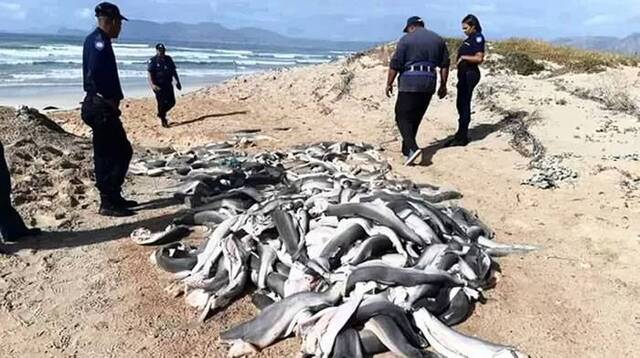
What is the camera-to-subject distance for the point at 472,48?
35.9 feet

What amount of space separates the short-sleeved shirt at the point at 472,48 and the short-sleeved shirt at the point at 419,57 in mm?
1228

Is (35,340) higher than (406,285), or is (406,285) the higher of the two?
(406,285)

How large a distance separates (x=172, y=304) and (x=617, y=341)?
3369 mm

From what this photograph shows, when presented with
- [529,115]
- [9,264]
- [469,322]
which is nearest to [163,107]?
[529,115]

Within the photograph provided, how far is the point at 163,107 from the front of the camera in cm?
1563

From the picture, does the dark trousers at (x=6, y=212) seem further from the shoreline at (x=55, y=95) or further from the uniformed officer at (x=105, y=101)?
the shoreline at (x=55, y=95)

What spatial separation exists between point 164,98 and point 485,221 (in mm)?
9654

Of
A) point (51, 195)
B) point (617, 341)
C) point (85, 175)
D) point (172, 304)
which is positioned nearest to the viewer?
point (617, 341)

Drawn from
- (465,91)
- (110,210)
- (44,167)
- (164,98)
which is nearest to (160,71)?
(164,98)

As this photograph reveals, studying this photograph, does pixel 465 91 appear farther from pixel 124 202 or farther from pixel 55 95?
pixel 55 95

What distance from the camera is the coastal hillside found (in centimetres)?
517

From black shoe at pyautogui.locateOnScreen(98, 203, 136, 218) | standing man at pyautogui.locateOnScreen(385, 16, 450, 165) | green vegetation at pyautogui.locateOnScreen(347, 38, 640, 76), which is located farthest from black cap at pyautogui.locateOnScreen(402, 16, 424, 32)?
green vegetation at pyautogui.locateOnScreen(347, 38, 640, 76)

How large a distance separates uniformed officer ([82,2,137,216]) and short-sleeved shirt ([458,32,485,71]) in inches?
224

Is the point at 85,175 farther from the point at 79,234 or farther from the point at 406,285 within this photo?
the point at 406,285
